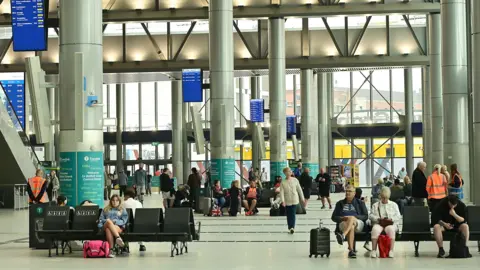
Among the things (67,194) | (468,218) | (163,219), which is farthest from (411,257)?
(67,194)

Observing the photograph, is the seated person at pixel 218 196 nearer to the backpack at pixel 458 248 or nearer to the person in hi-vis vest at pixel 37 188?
the person in hi-vis vest at pixel 37 188

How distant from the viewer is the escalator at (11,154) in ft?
117

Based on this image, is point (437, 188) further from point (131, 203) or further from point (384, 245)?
point (131, 203)

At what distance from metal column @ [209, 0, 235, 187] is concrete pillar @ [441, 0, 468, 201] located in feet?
28.5

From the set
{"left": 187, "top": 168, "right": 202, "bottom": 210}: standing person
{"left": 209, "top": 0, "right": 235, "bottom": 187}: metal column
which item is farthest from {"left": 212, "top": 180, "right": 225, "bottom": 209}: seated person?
{"left": 209, "top": 0, "right": 235, "bottom": 187}: metal column

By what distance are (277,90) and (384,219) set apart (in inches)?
1283

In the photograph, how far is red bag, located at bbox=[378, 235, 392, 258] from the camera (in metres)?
16.6

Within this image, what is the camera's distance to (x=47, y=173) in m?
41.5

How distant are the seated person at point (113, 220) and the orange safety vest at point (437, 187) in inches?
328

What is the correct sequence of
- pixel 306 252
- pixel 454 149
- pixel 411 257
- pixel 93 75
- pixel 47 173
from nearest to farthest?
pixel 411 257 < pixel 306 252 < pixel 93 75 < pixel 454 149 < pixel 47 173

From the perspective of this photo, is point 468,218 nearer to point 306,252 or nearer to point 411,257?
point 411,257

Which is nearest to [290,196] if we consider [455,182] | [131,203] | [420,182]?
[420,182]

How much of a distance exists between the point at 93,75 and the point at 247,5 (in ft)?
93.0

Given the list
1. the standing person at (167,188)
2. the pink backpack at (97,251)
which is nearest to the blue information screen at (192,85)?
the standing person at (167,188)
